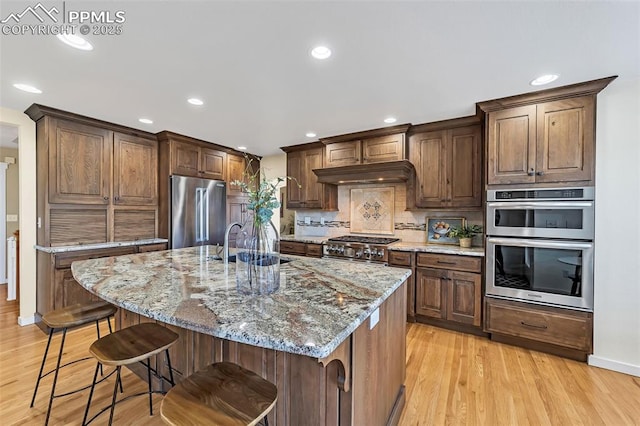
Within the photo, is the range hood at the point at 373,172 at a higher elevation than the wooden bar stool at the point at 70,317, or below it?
higher

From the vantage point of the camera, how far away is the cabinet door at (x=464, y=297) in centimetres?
284

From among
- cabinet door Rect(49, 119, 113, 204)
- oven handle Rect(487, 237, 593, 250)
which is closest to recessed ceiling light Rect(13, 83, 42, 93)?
cabinet door Rect(49, 119, 113, 204)

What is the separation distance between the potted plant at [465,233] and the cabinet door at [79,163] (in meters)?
4.34

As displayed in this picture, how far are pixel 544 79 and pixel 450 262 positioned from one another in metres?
1.83

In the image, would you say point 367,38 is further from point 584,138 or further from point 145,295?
point 584,138

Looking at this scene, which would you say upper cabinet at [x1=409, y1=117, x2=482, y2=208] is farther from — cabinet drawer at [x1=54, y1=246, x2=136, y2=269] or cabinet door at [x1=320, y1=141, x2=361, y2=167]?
cabinet drawer at [x1=54, y1=246, x2=136, y2=269]

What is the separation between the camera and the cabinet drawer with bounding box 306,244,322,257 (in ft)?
12.7

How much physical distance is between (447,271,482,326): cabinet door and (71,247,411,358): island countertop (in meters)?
1.48

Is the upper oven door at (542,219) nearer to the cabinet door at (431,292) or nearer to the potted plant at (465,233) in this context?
the potted plant at (465,233)

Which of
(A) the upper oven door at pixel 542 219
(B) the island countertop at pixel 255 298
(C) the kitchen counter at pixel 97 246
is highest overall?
(A) the upper oven door at pixel 542 219

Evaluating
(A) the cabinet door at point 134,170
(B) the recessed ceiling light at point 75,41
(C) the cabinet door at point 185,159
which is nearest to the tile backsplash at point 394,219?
(C) the cabinet door at point 185,159

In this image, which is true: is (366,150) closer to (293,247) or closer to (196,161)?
(293,247)

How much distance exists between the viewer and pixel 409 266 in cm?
320

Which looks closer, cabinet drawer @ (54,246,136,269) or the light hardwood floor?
the light hardwood floor
